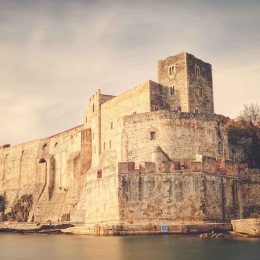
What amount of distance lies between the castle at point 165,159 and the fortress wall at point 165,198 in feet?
0.20

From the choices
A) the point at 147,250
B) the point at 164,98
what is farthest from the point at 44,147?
the point at 147,250

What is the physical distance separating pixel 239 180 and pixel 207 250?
1382 cm

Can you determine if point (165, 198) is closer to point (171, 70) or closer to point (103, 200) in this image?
point (103, 200)

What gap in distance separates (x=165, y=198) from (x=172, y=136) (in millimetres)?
5014

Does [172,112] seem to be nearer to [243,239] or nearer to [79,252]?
[243,239]

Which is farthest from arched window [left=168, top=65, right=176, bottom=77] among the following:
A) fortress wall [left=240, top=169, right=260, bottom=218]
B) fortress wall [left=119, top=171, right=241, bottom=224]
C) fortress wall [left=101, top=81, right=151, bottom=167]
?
fortress wall [left=119, top=171, right=241, bottom=224]

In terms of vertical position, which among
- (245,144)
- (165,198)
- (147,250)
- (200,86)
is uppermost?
(200,86)

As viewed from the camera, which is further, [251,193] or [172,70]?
[172,70]

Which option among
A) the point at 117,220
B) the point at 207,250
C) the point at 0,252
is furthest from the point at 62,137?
the point at 207,250

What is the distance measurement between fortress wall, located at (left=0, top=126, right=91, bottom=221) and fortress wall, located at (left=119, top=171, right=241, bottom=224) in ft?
50.7

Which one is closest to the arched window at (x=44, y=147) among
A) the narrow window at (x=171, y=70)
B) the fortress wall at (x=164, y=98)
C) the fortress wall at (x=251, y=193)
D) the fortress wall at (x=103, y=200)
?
the fortress wall at (x=164, y=98)

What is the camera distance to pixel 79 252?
20.1 metres

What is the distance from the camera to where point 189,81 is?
38.5m

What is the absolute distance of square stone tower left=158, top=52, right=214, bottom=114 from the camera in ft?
126
